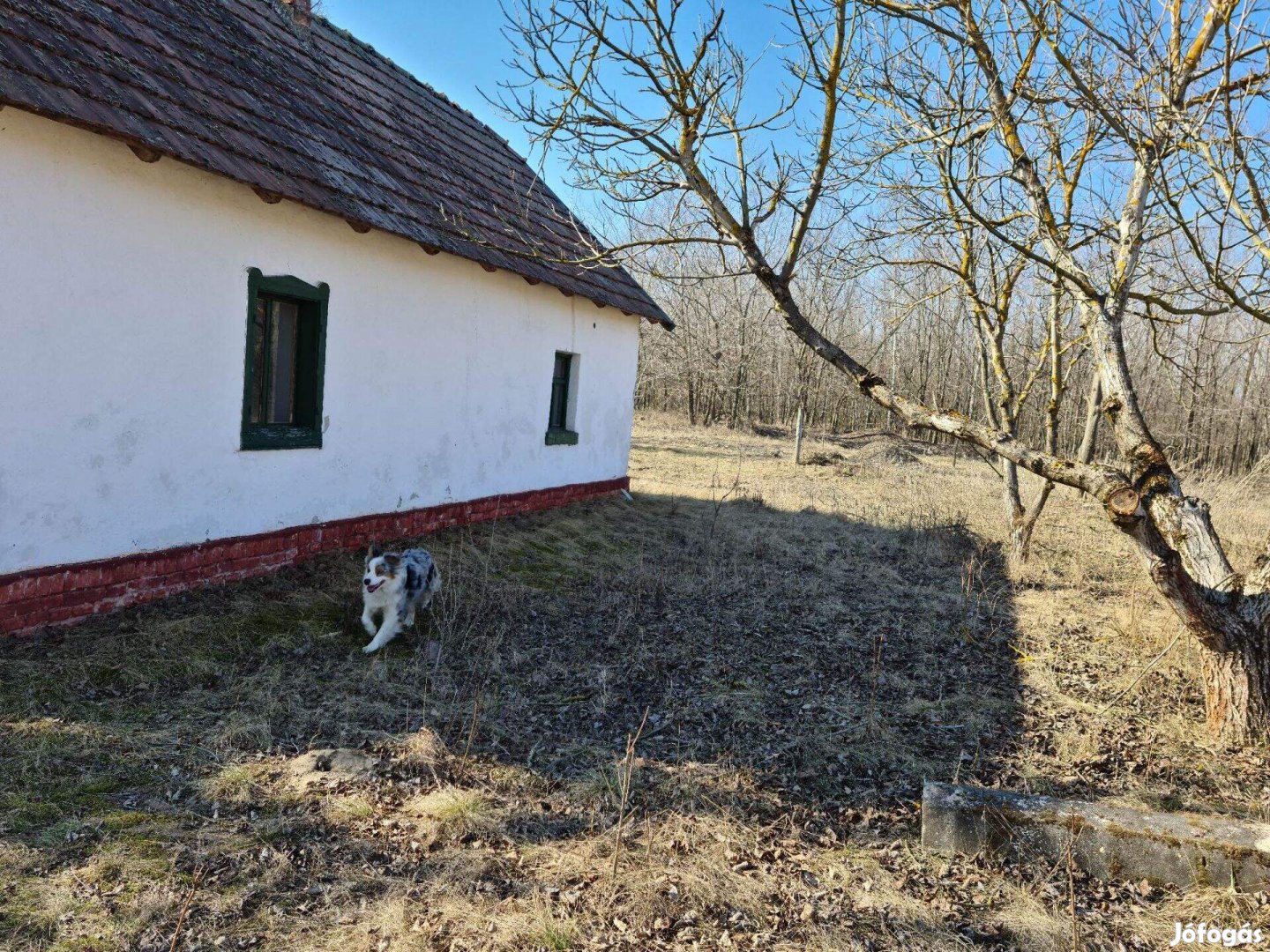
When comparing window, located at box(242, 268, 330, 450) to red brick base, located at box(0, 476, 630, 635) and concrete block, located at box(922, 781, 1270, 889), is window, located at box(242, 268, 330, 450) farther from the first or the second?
concrete block, located at box(922, 781, 1270, 889)

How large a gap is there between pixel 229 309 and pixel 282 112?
2.33 metres

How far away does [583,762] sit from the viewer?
4.66 metres

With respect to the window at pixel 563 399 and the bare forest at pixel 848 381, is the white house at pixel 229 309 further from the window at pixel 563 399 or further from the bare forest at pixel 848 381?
the bare forest at pixel 848 381

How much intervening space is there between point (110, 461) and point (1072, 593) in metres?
9.39

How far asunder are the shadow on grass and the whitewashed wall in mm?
773

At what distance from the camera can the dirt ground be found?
127 inches

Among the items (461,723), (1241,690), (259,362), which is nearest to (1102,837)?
(1241,690)

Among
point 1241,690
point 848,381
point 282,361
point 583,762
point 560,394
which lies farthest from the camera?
point 848,381

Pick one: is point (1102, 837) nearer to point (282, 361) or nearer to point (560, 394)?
point (282, 361)

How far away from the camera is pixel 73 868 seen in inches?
127

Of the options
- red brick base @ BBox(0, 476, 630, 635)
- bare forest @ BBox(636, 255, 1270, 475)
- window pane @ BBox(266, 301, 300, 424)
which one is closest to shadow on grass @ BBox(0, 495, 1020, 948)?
red brick base @ BBox(0, 476, 630, 635)

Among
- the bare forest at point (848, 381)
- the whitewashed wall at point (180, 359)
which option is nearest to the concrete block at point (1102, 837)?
the whitewashed wall at point (180, 359)

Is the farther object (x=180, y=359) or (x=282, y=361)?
(x=282, y=361)

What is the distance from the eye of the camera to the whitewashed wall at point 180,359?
205 inches
